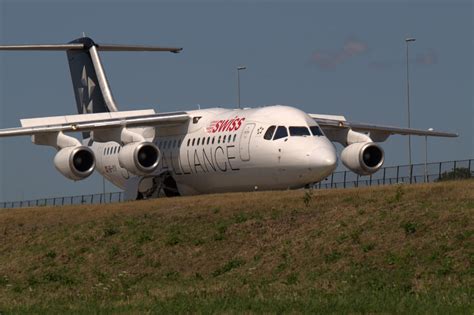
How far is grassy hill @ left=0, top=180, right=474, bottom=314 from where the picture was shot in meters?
23.4

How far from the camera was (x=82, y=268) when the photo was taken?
3359cm

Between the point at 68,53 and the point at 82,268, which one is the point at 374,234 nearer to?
the point at 82,268

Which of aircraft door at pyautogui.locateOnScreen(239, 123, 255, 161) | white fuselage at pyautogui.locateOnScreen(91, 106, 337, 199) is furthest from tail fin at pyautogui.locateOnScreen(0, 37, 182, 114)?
aircraft door at pyautogui.locateOnScreen(239, 123, 255, 161)

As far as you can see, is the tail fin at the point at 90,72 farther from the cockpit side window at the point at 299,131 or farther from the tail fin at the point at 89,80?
the cockpit side window at the point at 299,131

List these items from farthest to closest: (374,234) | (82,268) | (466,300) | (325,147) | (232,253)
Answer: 1. (325,147)
2. (82,268)
3. (232,253)
4. (374,234)
5. (466,300)

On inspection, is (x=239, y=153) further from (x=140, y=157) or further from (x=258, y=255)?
(x=258, y=255)

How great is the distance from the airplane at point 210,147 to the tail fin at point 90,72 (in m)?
3.04

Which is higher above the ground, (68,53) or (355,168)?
(68,53)

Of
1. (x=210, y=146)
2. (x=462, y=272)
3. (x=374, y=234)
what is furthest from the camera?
(x=210, y=146)

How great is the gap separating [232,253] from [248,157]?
41.5 ft

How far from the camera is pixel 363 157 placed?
46625mm

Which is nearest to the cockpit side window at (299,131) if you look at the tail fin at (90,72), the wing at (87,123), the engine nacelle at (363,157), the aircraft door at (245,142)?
the aircraft door at (245,142)

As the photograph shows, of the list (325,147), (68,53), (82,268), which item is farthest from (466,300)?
(68,53)

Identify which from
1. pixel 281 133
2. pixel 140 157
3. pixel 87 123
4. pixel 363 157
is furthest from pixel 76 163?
pixel 363 157
